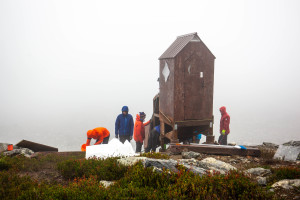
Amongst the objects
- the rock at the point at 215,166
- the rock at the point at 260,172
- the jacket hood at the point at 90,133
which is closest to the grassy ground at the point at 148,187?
the rock at the point at 260,172

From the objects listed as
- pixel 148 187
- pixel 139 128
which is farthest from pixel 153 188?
pixel 139 128

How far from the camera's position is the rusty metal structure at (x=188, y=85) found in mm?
8289

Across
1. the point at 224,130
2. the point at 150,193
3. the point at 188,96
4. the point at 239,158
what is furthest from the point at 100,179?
the point at 224,130

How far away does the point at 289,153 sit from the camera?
22.4 ft

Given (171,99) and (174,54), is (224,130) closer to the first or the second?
(171,99)

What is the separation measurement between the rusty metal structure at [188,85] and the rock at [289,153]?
2582 millimetres

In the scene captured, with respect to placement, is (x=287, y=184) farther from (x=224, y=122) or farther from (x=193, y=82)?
(x=224, y=122)

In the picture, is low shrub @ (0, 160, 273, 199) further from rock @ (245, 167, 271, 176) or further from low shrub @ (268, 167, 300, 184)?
rock @ (245, 167, 271, 176)

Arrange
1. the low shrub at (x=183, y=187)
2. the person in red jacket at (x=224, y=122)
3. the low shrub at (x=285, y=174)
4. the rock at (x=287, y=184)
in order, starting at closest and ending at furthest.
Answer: the low shrub at (x=183, y=187) → the rock at (x=287, y=184) → the low shrub at (x=285, y=174) → the person in red jacket at (x=224, y=122)

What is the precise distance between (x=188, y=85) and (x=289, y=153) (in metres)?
3.60

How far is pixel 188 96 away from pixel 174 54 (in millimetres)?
1507

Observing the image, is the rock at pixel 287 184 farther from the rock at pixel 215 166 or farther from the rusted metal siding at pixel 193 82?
A: the rusted metal siding at pixel 193 82

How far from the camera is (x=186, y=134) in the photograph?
10.0 metres

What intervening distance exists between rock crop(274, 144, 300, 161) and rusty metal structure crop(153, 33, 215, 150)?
2582mm
